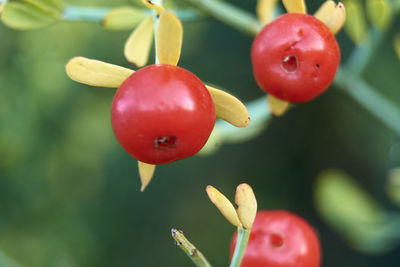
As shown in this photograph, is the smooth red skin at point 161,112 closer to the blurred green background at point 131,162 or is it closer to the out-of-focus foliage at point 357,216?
the blurred green background at point 131,162

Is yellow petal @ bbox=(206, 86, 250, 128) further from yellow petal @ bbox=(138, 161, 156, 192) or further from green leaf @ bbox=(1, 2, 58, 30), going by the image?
green leaf @ bbox=(1, 2, 58, 30)

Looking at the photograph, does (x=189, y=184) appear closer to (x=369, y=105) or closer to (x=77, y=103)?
(x=77, y=103)

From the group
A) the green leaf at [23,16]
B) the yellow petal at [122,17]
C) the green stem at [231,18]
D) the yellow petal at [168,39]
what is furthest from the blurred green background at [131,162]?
the yellow petal at [168,39]

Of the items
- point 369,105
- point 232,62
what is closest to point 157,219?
point 232,62

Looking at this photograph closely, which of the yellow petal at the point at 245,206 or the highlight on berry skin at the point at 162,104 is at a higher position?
the highlight on berry skin at the point at 162,104

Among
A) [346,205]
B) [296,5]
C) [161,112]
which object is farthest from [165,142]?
[346,205]

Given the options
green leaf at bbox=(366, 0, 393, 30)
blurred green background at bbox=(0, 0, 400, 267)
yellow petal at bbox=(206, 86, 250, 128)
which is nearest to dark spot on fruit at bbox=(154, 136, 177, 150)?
yellow petal at bbox=(206, 86, 250, 128)

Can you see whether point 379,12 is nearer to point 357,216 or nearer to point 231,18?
point 231,18
